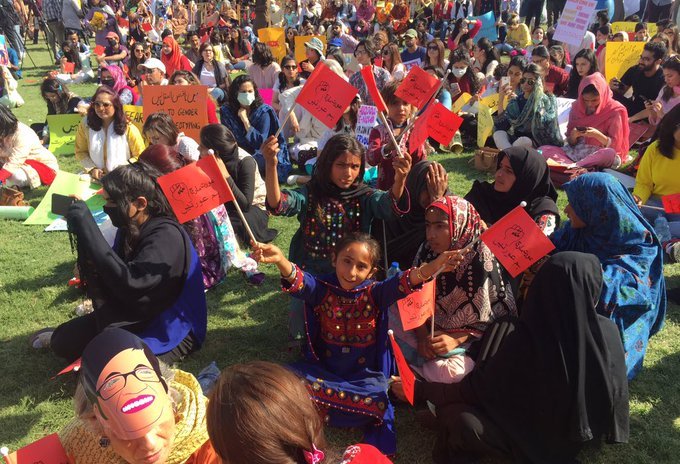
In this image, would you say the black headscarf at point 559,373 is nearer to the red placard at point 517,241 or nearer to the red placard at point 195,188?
the red placard at point 517,241

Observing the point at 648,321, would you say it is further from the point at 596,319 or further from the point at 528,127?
the point at 528,127

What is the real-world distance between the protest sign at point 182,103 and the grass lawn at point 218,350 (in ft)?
4.72

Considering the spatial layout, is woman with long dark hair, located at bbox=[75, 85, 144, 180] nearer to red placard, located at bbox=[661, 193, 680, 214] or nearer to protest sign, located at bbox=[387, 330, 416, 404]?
protest sign, located at bbox=[387, 330, 416, 404]

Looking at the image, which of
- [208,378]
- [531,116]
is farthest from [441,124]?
[531,116]

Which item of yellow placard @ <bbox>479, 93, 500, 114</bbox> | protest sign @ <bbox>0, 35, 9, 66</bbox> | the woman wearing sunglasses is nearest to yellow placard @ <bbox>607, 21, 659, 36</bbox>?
yellow placard @ <bbox>479, 93, 500, 114</bbox>

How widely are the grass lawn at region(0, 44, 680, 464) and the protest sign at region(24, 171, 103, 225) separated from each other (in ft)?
0.64

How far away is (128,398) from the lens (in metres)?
1.79

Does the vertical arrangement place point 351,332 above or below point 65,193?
above

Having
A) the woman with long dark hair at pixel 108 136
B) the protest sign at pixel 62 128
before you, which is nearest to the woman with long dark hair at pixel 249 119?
the woman with long dark hair at pixel 108 136

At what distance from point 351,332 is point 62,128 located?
6.35 metres

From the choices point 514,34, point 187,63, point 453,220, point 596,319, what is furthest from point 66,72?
point 596,319

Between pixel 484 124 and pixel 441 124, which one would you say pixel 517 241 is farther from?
pixel 484 124

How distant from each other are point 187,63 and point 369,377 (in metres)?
10.3

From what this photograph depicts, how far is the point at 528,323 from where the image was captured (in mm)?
2816
